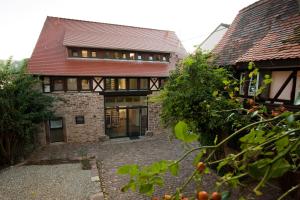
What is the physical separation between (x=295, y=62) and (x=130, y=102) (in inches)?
368

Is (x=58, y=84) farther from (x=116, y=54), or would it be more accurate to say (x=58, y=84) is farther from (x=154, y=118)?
(x=154, y=118)

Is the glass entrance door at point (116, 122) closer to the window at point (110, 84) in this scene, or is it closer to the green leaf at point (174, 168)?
the window at point (110, 84)

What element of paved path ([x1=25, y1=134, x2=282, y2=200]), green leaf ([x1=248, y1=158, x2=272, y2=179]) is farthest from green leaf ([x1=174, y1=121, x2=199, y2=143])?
paved path ([x1=25, y1=134, x2=282, y2=200])

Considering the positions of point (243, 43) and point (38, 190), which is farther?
point (243, 43)

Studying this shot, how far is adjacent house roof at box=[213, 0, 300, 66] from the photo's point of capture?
5754 millimetres

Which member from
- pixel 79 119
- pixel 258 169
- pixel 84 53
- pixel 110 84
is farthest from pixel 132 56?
pixel 258 169

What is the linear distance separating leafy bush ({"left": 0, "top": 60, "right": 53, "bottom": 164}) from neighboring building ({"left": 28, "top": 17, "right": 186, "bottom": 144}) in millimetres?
1389

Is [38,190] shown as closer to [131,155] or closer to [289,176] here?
[131,155]

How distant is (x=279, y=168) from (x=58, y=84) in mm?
11955

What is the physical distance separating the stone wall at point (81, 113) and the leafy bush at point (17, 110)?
4.87 feet

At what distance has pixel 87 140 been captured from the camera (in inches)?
485

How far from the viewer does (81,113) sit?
39.2 ft

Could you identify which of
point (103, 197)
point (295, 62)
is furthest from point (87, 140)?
point (295, 62)

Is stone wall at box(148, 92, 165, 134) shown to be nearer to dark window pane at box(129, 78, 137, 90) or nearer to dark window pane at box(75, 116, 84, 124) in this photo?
dark window pane at box(129, 78, 137, 90)
